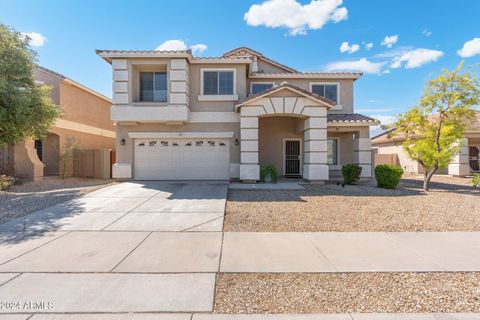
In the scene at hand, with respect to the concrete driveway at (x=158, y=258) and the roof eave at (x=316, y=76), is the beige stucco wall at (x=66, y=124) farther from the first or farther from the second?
the roof eave at (x=316, y=76)

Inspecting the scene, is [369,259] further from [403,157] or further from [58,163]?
[403,157]

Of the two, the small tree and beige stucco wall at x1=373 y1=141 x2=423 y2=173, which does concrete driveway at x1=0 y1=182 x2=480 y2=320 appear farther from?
beige stucco wall at x1=373 y1=141 x2=423 y2=173

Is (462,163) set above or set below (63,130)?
below

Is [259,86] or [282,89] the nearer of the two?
[282,89]

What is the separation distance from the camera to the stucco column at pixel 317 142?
12773 mm

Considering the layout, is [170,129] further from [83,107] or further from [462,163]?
[462,163]

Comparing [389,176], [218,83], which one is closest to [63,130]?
[218,83]

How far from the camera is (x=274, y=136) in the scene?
15578mm

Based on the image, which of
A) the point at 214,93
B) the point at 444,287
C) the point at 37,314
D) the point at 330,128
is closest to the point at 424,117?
the point at 330,128

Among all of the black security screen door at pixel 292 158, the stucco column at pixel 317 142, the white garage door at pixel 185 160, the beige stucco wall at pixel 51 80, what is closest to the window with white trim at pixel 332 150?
the black security screen door at pixel 292 158

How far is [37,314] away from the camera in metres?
3.14

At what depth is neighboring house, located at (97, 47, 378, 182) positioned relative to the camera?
504 inches

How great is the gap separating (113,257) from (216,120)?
9.87 meters

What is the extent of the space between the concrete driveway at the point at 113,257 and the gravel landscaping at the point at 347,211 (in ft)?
3.80
